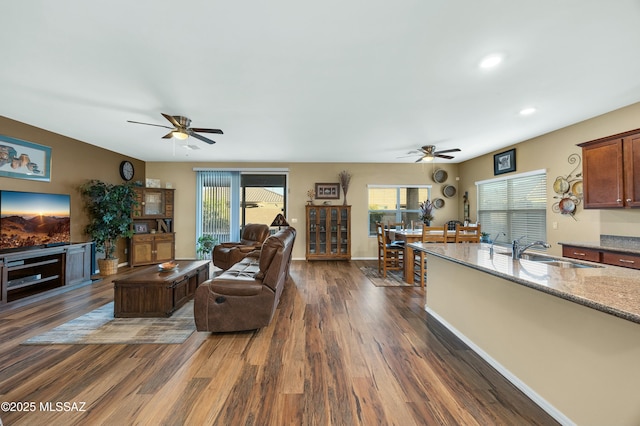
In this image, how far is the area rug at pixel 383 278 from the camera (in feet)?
13.7

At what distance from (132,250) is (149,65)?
15.1 ft

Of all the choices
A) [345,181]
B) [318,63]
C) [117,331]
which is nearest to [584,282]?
[318,63]

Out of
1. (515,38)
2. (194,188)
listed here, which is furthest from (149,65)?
(194,188)

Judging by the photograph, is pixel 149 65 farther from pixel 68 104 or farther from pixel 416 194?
pixel 416 194

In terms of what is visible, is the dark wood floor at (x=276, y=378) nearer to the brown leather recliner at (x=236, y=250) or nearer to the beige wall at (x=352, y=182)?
the brown leather recliner at (x=236, y=250)

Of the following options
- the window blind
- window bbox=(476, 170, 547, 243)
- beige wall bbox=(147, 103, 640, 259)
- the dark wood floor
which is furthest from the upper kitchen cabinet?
the window blind

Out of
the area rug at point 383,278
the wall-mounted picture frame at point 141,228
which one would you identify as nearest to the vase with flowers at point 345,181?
the area rug at point 383,278

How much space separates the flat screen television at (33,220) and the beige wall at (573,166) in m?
7.89

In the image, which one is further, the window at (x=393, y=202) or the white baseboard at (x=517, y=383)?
the window at (x=393, y=202)

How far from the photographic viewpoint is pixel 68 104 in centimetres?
301

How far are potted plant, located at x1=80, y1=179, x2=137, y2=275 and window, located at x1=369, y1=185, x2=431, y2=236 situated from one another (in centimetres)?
548

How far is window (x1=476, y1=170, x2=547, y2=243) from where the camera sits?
14.2 feet

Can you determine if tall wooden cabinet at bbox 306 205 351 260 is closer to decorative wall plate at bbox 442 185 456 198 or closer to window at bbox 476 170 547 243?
decorative wall plate at bbox 442 185 456 198

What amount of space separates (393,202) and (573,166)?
3420 mm
